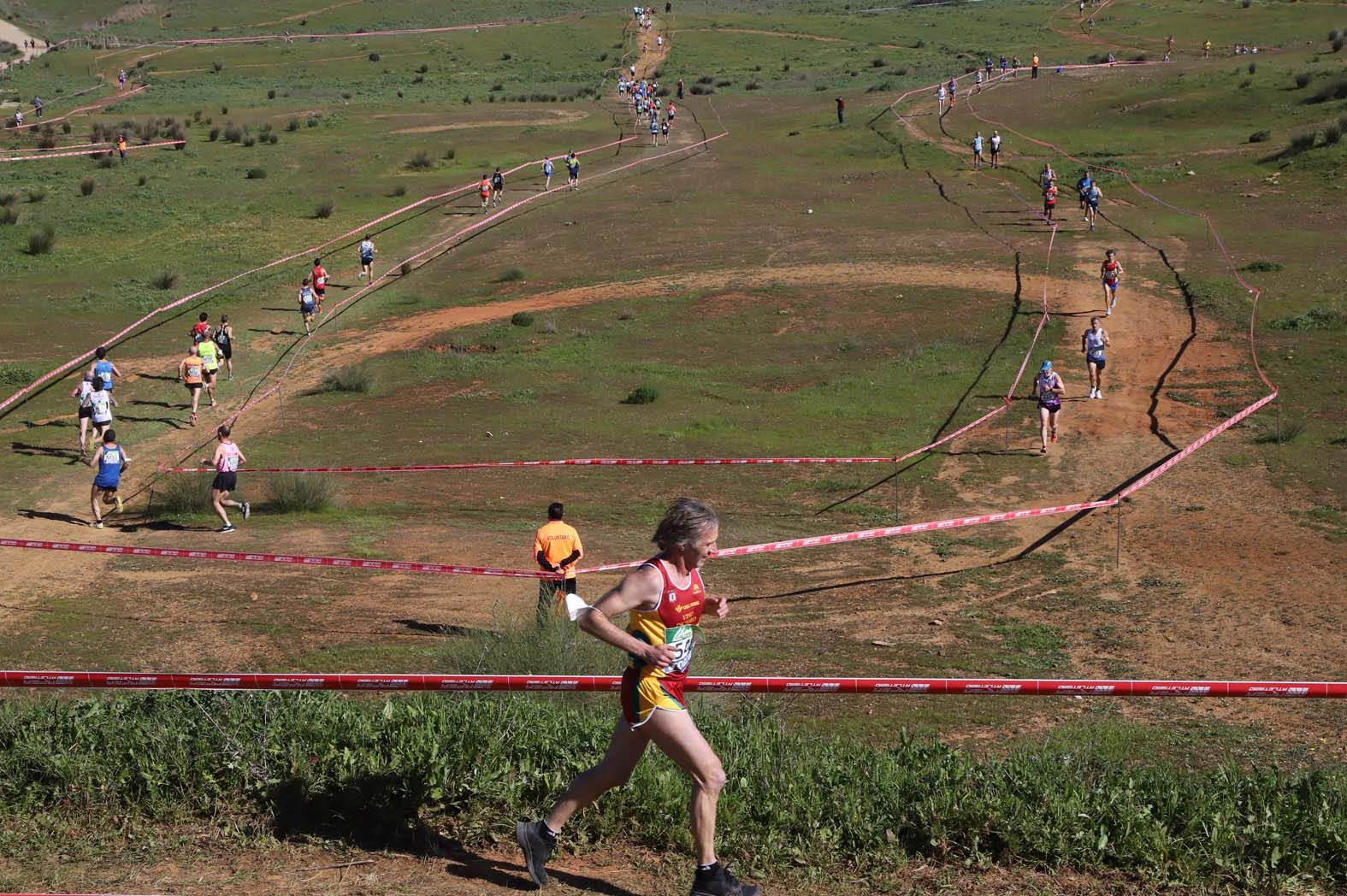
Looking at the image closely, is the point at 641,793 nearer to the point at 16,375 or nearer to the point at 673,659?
the point at 673,659

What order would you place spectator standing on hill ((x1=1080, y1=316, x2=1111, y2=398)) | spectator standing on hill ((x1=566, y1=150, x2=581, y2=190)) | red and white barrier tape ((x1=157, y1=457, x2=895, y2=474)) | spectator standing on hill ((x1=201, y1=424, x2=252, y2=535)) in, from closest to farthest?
spectator standing on hill ((x1=201, y1=424, x2=252, y2=535)), red and white barrier tape ((x1=157, y1=457, x2=895, y2=474)), spectator standing on hill ((x1=1080, y1=316, x2=1111, y2=398)), spectator standing on hill ((x1=566, y1=150, x2=581, y2=190))

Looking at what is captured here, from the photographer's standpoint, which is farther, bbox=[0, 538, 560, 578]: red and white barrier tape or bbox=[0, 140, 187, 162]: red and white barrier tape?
bbox=[0, 140, 187, 162]: red and white barrier tape

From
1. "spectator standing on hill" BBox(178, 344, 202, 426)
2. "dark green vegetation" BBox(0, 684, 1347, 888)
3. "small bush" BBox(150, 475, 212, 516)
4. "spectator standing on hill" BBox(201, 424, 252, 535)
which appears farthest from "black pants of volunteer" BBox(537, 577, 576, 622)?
"spectator standing on hill" BBox(178, 344, 202, 426)

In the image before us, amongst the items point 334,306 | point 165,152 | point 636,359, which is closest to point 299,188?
point 165,152

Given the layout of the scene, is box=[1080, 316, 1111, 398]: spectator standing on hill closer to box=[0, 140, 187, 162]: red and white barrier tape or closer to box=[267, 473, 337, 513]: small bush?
box=[267, 473, 337, 513]: small bush

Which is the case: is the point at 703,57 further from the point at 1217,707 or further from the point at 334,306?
the point at 1217,707

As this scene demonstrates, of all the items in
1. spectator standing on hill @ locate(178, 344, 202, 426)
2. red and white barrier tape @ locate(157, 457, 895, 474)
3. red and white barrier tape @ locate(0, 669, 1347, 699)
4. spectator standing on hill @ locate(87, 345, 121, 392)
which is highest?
red and white barrier tape @ locate(0, 669, 1347, 699)

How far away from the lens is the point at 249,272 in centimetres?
3875

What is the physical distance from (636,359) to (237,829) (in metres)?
24.0

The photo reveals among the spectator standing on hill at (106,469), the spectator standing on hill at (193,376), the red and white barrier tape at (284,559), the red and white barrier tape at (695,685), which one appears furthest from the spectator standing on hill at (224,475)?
the red and white barrier tape at (695,685)

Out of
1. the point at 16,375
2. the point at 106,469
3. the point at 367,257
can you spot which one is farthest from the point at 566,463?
the point at 367,257

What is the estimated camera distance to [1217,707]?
11242mm

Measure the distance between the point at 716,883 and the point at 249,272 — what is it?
3569cm

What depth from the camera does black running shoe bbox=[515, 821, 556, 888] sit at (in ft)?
21.1
